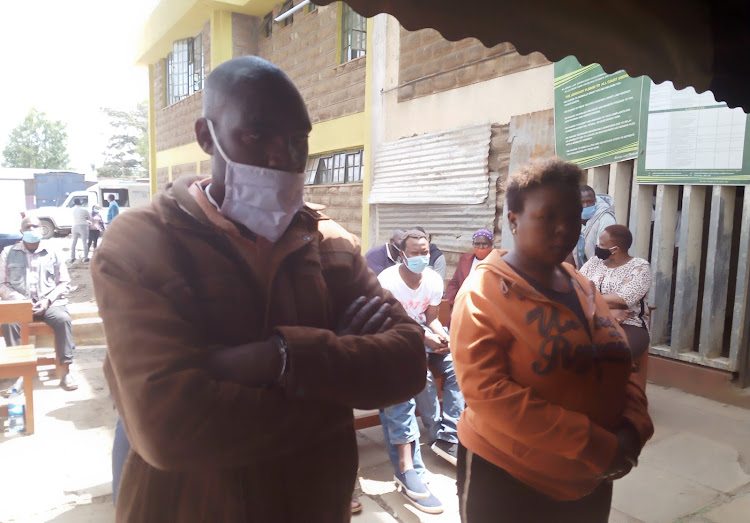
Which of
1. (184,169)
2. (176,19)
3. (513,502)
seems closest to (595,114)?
(513,502)

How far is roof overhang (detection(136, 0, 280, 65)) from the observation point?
11.6 m

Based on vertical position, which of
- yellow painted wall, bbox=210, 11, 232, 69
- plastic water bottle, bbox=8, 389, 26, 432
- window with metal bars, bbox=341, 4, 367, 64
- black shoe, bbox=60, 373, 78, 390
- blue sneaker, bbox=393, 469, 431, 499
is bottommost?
black shoe, bbox=60, 373, 78, 390

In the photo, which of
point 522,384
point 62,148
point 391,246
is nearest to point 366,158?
point 391,246

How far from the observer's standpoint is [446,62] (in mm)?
7277

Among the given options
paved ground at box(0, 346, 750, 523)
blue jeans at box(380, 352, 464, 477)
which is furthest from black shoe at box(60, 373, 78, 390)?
blue jeans at box(380, 352, 464, 477)

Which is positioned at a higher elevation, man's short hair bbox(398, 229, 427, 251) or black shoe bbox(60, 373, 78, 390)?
man's short hair bbox(398, 229, 427, 251)

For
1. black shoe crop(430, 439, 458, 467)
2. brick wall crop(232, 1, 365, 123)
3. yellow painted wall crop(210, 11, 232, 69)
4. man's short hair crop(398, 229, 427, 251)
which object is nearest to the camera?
black shoe crop(430, 439, 458, 467)

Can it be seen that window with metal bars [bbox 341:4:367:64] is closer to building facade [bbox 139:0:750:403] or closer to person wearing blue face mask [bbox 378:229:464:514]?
building facade [bbox 139:0:750:403]

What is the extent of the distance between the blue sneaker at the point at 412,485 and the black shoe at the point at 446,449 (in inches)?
18.1

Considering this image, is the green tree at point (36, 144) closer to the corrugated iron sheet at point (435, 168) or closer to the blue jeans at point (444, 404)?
the corrugated iron sheet at point (435, 168)

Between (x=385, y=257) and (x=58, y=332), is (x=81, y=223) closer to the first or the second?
(x=58, y=332)

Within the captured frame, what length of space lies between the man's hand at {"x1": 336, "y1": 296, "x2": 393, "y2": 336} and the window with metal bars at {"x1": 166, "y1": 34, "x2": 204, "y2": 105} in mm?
13506

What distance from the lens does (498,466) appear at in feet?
5.66

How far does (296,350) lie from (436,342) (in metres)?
2.58
